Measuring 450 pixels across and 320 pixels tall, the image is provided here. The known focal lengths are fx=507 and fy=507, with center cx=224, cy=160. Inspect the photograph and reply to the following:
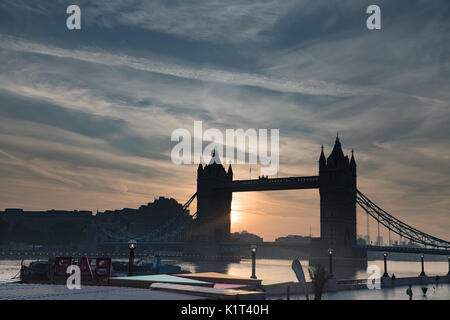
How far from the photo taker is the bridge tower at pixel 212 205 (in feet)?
539

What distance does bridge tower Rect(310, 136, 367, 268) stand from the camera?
422 feet

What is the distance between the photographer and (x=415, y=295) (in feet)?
135

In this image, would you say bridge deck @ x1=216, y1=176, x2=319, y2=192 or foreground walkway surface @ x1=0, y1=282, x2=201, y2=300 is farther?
bridge deck @ x1=216, y1=176, x2=319, y2=192

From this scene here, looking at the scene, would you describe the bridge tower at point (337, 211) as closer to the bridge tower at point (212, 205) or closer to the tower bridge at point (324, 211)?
the tower bridge at point (324, 211)

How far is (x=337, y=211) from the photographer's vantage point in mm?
136125

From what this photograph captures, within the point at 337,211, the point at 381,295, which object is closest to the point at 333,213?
the point at 337,211

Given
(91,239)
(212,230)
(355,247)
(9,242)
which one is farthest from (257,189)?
(9,242)

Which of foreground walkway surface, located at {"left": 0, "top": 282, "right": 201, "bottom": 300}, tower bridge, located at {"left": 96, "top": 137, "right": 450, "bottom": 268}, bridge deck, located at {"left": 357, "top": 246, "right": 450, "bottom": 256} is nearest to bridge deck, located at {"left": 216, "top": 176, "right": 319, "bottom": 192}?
tower bridge, located at {"left": 96, "top": 137, "right": 450, "bottom": 268}

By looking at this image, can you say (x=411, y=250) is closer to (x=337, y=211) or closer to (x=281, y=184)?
(x=337, y=211)

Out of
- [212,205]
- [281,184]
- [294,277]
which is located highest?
[281,184]

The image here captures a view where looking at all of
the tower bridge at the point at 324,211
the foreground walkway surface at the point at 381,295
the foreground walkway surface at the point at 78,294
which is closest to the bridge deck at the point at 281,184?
the tower bridge at the point at 324,211

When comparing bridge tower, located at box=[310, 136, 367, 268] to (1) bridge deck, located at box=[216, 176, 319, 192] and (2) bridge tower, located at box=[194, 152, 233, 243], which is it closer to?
(1) bridge deck, located at box=[216, 176, 319, 192]

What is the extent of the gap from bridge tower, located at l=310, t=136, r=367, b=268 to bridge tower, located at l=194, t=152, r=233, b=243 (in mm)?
39212

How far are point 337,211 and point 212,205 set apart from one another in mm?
46453
